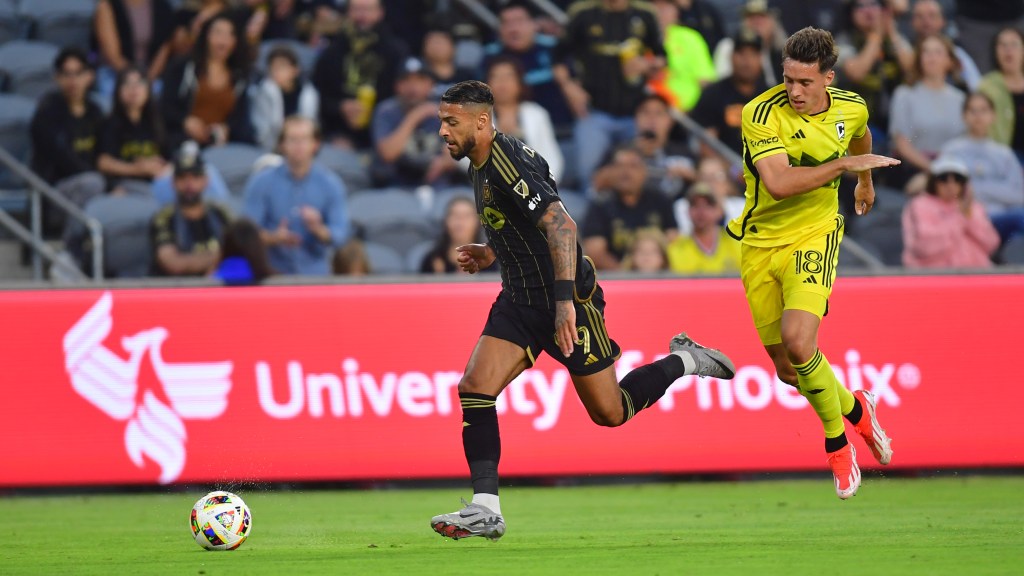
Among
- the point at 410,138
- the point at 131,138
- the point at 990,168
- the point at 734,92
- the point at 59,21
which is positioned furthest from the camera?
the point at 59,21

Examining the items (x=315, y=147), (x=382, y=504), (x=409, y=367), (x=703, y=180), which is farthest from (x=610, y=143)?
(x=382, y=504)

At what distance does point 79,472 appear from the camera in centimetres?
1088

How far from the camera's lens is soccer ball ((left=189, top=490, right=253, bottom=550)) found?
24.1ft

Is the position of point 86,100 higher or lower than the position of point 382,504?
higher

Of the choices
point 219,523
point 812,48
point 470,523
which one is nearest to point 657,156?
point 812,48

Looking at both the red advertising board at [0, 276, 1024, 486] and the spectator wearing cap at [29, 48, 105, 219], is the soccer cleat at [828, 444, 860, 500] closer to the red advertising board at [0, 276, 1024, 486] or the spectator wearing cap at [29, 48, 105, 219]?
the red advertising board at [0, 276, 1024, 486]

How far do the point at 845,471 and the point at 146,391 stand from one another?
5357mm

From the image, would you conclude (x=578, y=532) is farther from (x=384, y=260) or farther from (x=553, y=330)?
(x=384, y=260)

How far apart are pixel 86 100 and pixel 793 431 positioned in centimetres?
765

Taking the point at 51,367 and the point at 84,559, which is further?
the point at 51,367

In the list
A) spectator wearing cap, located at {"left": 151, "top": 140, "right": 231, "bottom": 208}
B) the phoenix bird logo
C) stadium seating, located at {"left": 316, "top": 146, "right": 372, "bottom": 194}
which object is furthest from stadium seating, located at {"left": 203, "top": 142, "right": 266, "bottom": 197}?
the phoenix bird logo

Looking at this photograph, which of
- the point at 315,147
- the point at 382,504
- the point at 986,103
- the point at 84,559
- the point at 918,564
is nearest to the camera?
the point at 918,564

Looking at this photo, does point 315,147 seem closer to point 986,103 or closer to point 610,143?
point 610,143

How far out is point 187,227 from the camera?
1299 cm
